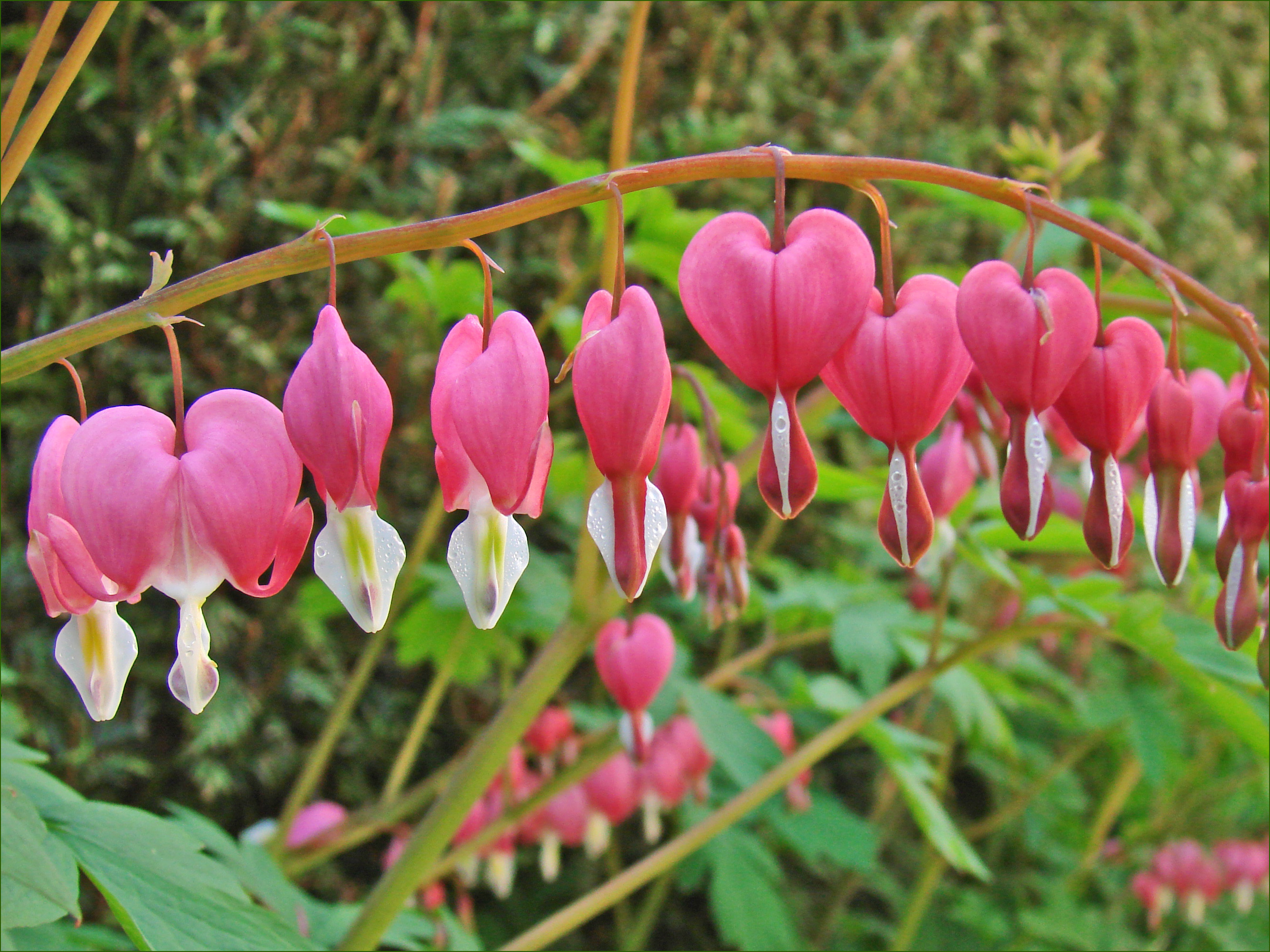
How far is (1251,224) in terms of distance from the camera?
3.49 meters

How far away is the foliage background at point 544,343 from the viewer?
1391 millimetres

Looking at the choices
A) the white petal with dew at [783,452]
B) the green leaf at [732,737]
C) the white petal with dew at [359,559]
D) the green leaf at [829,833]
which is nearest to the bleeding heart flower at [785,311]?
the white petal with dew at [783,452]

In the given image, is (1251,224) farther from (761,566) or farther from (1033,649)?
(761,566)

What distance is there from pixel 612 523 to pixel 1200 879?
75.9 inches

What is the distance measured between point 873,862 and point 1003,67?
2262 millimetres

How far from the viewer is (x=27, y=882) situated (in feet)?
1.72

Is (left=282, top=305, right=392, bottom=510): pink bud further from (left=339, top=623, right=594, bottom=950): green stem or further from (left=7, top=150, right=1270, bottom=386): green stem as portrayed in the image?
(left=339, top=623, right=594, bottom=950): green stem

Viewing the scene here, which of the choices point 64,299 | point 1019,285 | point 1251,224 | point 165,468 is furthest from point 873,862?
point 1251,224

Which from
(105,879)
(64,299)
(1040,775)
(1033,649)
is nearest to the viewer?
(105,879)

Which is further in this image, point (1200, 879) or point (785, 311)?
point (1200, 879)

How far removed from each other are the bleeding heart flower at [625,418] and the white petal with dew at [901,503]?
0.13 m

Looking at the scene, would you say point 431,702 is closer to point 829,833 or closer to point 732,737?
point 732,737

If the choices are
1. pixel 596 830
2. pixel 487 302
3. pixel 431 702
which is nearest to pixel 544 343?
pixel 431 702

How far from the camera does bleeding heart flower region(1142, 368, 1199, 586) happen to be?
616 millimetres
